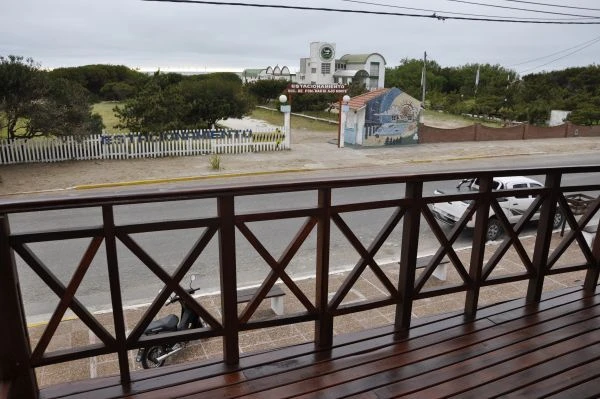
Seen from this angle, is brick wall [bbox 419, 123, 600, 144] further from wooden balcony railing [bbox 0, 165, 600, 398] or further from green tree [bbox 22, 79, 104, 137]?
wooden balcony railing [bbox 0, 165, 600, 398]

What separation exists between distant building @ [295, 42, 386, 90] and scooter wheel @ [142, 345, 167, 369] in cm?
5132

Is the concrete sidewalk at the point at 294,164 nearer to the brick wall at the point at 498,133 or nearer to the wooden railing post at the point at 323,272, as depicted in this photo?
the brick wall at the point at 498,133

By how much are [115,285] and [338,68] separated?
61670 mm

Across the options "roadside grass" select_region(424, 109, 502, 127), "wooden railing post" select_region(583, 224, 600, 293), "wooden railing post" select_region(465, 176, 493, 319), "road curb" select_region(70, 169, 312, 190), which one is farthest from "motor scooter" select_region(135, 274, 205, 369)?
"roadside grass" select_region(424, 109, 502, 127)

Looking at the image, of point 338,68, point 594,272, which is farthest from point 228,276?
point 338,68

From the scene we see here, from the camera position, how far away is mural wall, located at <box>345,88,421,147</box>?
22.2 meters

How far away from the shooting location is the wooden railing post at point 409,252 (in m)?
3.18

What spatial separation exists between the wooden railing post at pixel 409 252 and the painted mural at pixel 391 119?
19.4 metres

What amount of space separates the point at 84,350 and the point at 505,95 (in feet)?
162

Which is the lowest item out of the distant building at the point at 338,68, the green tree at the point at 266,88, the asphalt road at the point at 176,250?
the asphalt road at the point at 176,250

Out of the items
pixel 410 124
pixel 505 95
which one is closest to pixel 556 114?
pixel 505 95

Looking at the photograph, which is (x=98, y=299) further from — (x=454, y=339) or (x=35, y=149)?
(x=35, y=149)

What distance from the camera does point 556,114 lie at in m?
37.4

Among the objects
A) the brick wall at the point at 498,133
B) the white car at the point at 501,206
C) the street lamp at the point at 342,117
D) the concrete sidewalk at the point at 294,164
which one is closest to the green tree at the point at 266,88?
the concrete sidewalk at the point at 294,164
